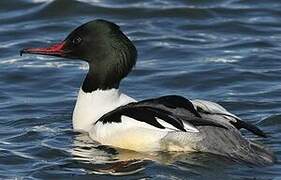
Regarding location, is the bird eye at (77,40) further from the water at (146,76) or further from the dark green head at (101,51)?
the water at (146,76)

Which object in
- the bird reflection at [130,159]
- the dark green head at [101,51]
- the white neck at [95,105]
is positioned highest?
the dark green head at [101,51]

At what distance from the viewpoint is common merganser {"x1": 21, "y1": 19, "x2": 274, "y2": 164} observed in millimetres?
9547

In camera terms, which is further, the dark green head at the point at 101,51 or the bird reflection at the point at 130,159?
the dark green head at the point at 101,51

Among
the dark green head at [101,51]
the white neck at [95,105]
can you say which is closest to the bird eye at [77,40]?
the dark green head at [101,51]

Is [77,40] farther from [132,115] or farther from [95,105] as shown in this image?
[132,115]

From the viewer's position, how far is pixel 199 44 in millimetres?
14172

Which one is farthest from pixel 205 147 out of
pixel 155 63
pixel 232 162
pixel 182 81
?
pixel 155 63

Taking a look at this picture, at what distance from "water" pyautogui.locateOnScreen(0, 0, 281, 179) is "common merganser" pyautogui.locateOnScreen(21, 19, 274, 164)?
0.11 metres

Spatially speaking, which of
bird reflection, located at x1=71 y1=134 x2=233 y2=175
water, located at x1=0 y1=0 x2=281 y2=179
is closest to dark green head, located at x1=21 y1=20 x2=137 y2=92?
water, located at x1=0 y1=0 x2=281 y2=179

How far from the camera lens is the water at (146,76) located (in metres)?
9.63

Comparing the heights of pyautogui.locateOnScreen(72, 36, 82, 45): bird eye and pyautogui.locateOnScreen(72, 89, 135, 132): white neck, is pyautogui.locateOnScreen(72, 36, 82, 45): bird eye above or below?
above

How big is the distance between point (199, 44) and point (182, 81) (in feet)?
5.24

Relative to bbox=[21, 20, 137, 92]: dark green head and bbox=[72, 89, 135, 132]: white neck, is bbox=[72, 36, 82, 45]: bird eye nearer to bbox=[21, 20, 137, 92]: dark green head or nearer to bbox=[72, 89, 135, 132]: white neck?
bbox=[21, 20, 137, 92]: dark green head

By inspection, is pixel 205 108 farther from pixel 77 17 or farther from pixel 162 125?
pixel 77 17
